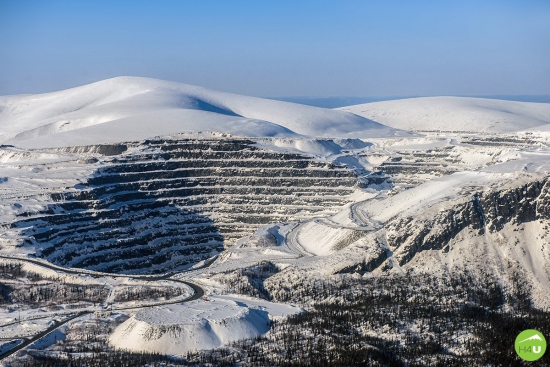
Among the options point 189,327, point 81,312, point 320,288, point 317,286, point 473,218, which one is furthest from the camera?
point 473,218

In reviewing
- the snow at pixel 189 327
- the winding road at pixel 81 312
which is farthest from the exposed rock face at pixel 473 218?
the snow at pixel 189 327

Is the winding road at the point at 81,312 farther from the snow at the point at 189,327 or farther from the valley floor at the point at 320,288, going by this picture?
the snow at the point at 189,327

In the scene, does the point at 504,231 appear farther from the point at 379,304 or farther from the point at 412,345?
the point at 412,345

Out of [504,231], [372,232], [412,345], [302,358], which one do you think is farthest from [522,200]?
[302,358]

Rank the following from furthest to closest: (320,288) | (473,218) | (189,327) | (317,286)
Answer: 1. (473,218)
2. (317,286)
3. (320,288)
4. (189,327)

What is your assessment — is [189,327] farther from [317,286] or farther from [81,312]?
[317,286]

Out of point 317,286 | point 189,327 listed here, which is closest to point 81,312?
point 189,327
